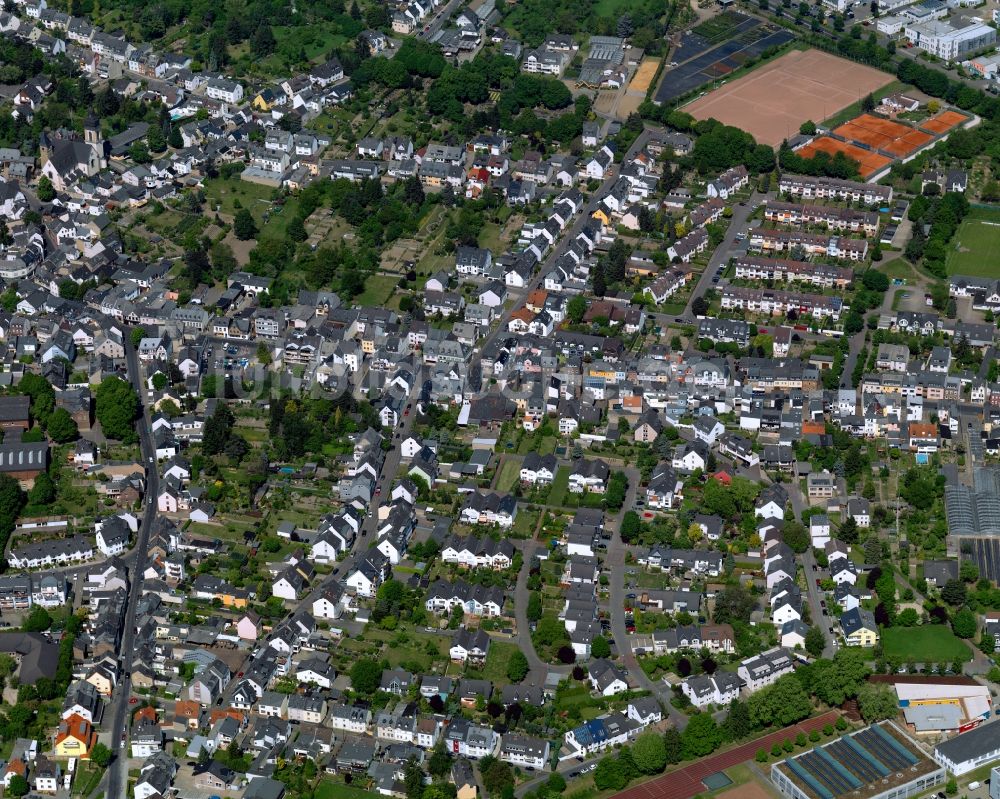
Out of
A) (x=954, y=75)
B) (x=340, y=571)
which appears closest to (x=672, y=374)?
(x=340, y=571)

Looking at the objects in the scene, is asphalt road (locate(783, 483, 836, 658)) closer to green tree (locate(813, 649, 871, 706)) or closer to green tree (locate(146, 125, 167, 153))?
green tree (locate(813, 649, 871, 706))

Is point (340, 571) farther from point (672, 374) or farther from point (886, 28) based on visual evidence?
point (886, 28)

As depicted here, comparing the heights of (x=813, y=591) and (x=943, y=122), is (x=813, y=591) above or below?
below

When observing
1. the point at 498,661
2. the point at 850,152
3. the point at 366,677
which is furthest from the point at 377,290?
the point at 850,152

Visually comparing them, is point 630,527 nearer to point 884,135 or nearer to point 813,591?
point 813,591

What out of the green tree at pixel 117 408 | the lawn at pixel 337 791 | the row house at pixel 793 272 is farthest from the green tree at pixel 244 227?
the lawn at pixel 337 791

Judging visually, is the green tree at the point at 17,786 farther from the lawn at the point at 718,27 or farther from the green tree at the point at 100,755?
the lawn at the point at 718,27

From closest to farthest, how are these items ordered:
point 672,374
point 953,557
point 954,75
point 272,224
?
point 953,557 → point 672,374 → point 272,224 → point 954,75
